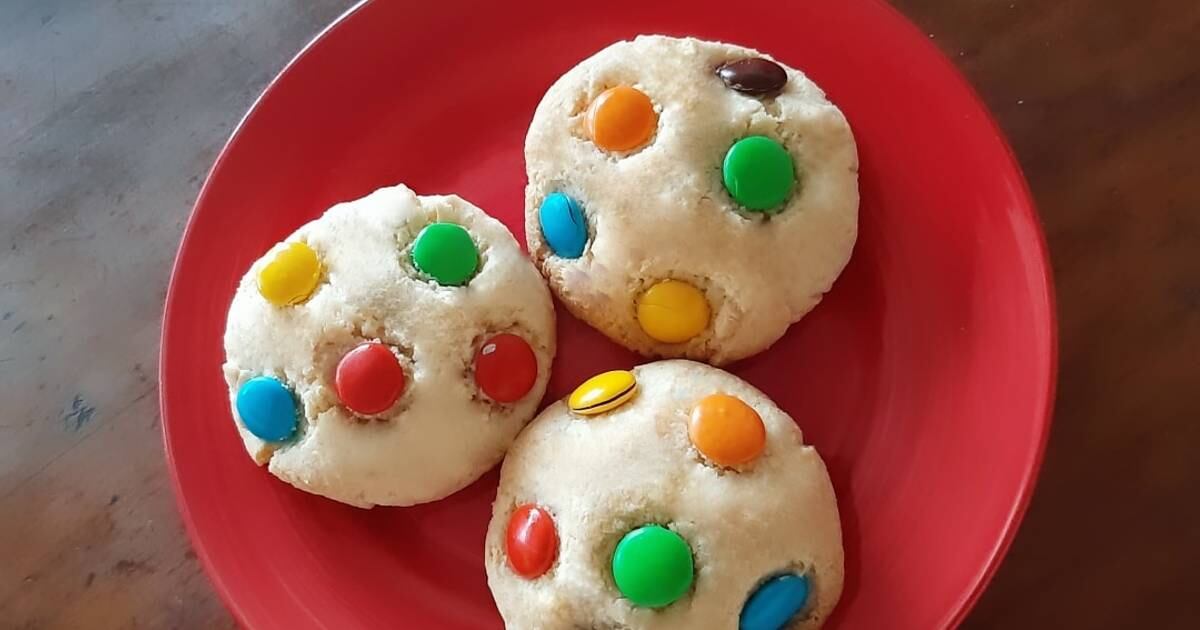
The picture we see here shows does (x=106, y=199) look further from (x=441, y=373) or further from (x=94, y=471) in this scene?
(x=441, y=373)

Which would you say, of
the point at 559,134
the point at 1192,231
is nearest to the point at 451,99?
the point at 559,134

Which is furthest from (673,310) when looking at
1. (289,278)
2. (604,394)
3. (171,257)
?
(171,257)

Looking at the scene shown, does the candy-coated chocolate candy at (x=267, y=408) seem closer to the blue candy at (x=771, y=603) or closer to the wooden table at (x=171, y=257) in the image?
the wooden table at (x=171, y=257)

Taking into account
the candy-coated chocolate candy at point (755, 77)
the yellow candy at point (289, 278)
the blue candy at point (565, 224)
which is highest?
the candy-coated chocolate candy at point (755, 77)

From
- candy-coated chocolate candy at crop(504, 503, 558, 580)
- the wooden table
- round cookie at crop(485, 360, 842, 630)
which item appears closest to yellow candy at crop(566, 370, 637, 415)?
round cookie at crop(485, 360, 842, 630)

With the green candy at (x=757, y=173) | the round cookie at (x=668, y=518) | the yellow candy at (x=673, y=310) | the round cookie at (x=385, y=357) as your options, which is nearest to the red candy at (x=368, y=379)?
the round cookie at (x=385, y=357)

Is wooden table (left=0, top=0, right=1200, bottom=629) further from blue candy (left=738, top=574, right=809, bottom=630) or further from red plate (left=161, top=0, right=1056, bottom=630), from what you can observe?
blue candy (left=738, top=574, right=809, bottom=630)

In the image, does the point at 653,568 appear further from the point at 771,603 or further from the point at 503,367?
the point at 503,367
